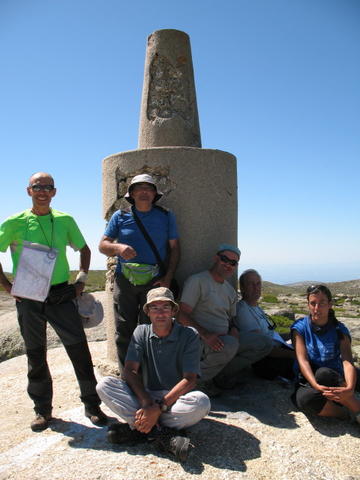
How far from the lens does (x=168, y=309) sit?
3785 millimetres

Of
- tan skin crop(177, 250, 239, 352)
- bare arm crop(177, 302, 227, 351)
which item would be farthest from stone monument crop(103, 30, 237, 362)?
bare arm crop(177, 302, 227, 351)

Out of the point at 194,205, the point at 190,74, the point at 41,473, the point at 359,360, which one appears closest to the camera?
the point at 41,473

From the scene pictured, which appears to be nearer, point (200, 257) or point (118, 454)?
point (118, 454)

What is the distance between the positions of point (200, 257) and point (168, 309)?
159 centimetres

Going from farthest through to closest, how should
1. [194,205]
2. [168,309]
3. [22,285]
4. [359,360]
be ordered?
[359,360]
[194,205]
[22,285]
[168,309]

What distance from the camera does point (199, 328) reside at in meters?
4.58

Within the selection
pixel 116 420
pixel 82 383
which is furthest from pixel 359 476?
pixel 82 383

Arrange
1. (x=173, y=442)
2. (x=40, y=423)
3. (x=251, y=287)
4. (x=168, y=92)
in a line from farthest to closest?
(x=168, y=92) → (x=251, y=287) → (x=40, y=423) → (x=173, y=442)

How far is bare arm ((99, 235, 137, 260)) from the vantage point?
4.40 m

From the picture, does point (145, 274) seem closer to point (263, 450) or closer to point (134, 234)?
point (134, 234)

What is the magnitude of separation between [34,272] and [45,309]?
0.39 metres

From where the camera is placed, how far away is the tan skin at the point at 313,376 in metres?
4.00

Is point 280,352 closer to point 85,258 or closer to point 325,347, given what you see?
point 325,347

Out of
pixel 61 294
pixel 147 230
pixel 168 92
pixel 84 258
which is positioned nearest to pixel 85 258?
pixel 84 258
